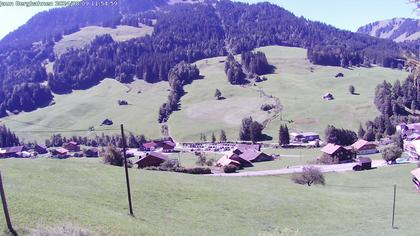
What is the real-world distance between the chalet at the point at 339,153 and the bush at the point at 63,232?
88888 mm

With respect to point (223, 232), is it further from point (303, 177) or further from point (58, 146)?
point (58, 146)

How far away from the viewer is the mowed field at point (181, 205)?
106 ft

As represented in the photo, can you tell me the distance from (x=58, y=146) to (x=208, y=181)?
5578 inches

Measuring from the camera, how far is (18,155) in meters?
151

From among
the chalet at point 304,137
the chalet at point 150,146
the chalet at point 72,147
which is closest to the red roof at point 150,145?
the chalet at point 150,146

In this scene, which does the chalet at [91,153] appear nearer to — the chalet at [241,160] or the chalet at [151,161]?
the chalet at [241,160]

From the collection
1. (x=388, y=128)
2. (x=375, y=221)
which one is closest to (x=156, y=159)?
(x=375, y=221)

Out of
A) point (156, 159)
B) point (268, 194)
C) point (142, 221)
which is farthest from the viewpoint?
point (156, 159)

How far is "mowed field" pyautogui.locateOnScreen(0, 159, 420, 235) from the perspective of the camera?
32.4 meters

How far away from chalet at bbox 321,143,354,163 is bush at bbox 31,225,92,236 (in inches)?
3500

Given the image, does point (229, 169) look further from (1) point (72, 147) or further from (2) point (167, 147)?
(1) point (72, 147)

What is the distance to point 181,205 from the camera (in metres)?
44.5

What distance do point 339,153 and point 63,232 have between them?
94822mm

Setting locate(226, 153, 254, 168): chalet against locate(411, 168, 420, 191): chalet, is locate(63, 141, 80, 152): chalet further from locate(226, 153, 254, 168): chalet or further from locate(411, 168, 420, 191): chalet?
locate(411, 168, 420, 191): chalet
